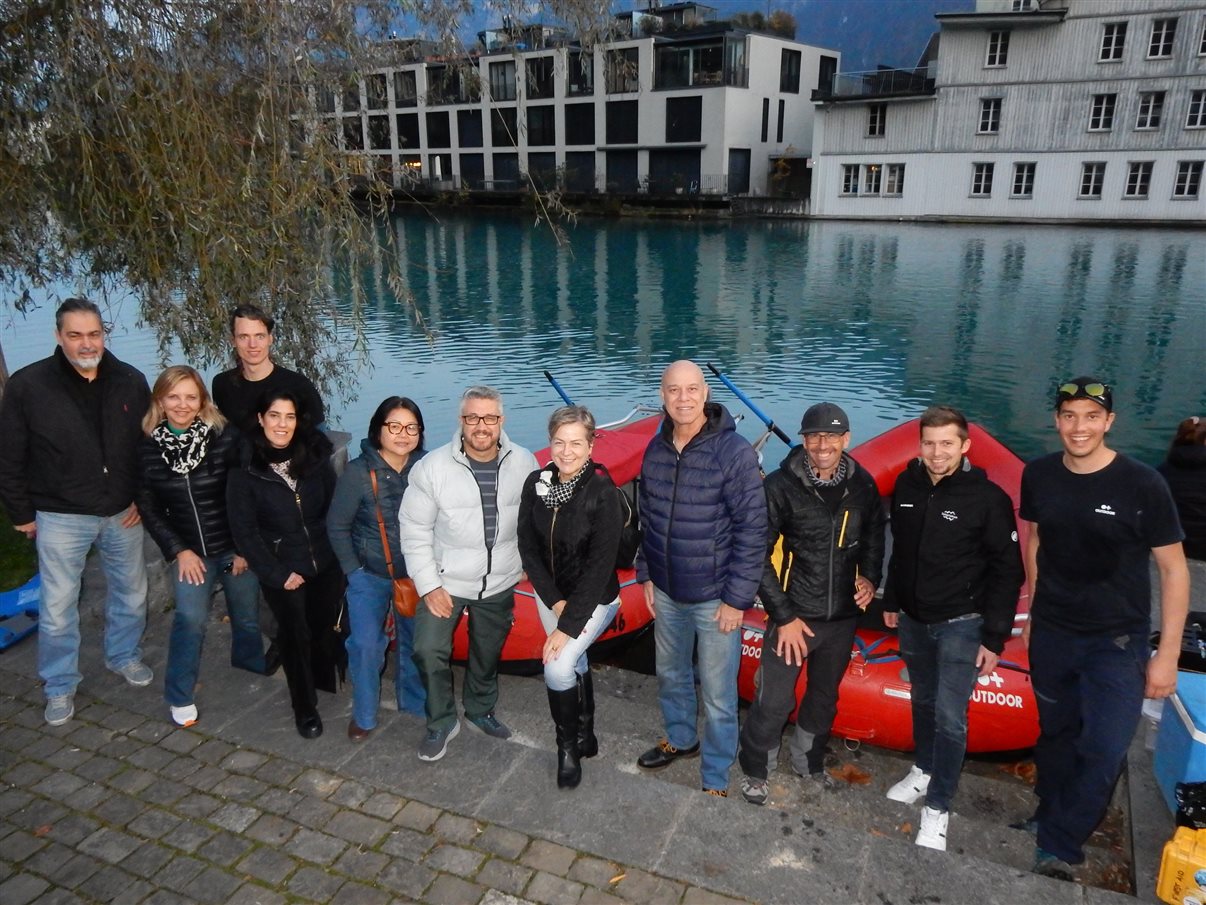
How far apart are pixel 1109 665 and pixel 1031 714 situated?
5.95 feet

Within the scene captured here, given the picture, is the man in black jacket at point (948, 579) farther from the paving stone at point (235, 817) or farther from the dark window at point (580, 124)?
the dark window at point (580, 124)

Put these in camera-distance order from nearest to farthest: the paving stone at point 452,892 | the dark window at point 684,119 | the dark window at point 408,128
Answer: the paving stone at point 452,892, the dark window at point 684,119, the dark window at point 408,128

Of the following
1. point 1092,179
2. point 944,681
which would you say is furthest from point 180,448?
point 1092,179

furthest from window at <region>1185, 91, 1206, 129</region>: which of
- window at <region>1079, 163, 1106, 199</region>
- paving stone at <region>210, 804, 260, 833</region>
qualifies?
paving stone at <region>210, 804, 260, 833</region>

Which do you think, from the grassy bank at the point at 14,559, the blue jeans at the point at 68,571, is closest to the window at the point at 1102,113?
the grassy bank at the point at 14,559

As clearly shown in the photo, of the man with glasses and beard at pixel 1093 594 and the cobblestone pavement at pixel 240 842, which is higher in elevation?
the man with glasses and beard at pixel 1093 594

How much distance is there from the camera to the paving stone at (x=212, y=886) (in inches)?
136

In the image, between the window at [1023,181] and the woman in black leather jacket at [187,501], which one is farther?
the window at [1023,181]

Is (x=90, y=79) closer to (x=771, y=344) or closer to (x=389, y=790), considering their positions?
(x=389, y=790)

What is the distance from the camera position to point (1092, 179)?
39281mm

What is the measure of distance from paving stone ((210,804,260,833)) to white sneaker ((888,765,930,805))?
3275 mm

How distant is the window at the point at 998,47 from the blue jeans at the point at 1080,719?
43.9 meters

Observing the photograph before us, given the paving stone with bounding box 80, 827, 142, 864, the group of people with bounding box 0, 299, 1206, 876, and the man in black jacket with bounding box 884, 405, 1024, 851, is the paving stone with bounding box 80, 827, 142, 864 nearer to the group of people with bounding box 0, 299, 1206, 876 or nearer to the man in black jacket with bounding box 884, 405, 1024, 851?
the group of people with bounding box 0, 299, 1206, 876

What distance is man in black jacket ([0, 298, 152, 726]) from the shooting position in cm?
434
